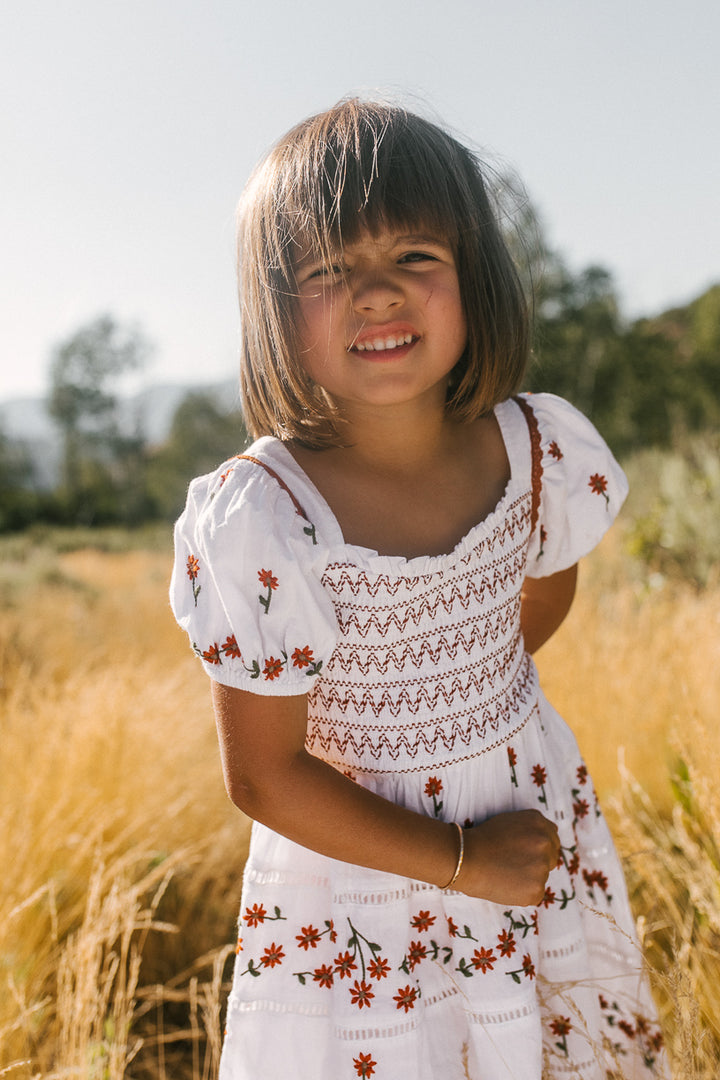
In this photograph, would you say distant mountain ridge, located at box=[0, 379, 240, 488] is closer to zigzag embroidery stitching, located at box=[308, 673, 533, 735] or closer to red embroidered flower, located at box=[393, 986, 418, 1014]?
zigzag embroidery stitching, located at box=[308, 673, 533, 735]

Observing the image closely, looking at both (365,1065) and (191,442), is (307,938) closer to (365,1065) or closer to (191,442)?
(365,1065)

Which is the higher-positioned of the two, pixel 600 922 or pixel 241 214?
pixel 241 214

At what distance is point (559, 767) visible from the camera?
1.24 m

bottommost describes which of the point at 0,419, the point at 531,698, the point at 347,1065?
the point at 347,1065

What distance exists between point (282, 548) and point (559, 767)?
0.63 m

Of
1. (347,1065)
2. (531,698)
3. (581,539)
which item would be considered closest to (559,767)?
(531,698)

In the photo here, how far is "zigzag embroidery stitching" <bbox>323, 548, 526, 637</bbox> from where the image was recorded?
1019mm

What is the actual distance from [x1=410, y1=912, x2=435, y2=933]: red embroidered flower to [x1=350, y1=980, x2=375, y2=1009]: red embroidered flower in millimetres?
102

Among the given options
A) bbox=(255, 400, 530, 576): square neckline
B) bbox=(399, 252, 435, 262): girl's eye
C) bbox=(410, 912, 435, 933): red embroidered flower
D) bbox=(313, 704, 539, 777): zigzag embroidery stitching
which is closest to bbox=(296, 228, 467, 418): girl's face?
bbox=(399, 252, 435, 262): girl's eye

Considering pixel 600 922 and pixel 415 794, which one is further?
pixel 600 922

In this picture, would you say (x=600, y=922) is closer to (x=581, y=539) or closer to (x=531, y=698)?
(x=531, y=698)

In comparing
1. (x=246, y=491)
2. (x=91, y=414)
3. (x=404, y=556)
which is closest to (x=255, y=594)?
(x=246, y=491)

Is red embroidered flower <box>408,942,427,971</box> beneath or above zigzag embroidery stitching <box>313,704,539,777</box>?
beneath

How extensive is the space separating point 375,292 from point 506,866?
0.75 metres
